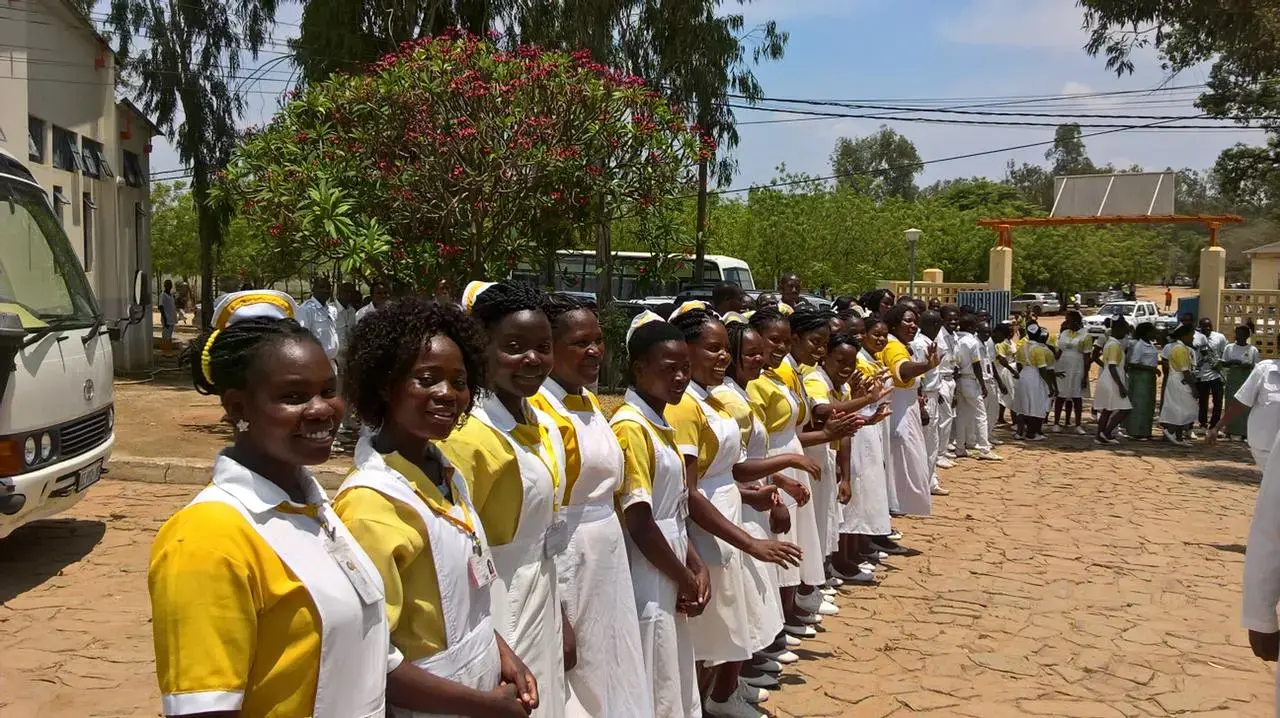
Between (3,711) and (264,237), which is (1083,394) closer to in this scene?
(264,237)

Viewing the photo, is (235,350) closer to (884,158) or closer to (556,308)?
(556,308)

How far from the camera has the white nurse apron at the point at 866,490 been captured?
23.7ft

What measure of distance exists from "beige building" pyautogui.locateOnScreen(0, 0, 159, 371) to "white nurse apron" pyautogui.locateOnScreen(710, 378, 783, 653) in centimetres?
1048

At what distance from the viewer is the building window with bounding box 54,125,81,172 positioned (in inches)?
643

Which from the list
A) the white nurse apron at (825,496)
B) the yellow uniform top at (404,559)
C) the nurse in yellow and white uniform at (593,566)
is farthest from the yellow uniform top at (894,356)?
the yellow uniform top at (404,559)

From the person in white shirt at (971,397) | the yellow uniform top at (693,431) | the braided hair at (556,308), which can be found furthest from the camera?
the person in white shirt at (971,397)

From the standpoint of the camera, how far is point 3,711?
474 cm

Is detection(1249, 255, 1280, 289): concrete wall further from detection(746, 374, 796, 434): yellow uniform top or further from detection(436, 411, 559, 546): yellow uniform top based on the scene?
detection(436, 411, 559, 546): yellow uniform top

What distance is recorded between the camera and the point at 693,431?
4.22m

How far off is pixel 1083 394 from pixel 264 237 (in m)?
11.6

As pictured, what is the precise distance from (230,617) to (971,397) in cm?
1155

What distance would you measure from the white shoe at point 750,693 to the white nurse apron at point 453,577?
2.64 meters

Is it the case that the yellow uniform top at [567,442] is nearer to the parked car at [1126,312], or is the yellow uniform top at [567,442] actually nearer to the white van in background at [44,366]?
the white van in background at [44,366]

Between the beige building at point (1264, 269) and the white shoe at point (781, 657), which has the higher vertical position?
the beige building at point (1264, 269)
